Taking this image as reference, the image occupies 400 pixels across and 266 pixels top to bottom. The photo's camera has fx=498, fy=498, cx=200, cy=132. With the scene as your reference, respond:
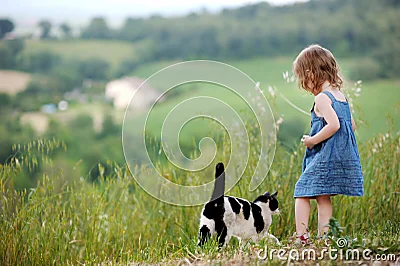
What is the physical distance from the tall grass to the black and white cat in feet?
1.19

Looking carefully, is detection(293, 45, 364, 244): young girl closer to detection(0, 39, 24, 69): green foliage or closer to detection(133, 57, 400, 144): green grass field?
detection(133, 57, 400, 144): green grass field

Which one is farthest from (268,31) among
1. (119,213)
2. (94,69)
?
(119,213)

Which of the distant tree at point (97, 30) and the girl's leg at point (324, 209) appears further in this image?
the distant tree at point (97, 30)

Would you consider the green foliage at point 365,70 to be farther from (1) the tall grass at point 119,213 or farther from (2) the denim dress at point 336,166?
(2) the denim dress at point 336,166

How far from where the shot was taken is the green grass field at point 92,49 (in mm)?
10985

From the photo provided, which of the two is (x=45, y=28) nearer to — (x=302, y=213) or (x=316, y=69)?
(x=316, y=69)

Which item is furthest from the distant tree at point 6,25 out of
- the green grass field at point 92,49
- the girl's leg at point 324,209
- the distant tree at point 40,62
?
the girl's leg at point 324,209

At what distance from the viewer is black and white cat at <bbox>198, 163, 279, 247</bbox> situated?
2135 mm

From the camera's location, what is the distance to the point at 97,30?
1153 centimetres

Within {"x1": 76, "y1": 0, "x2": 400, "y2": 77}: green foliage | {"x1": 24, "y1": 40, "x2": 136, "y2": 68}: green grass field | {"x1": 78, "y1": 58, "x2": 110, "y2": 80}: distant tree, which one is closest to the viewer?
{"x1": 76, "y1": 0, "x2": 400, "y2": 77}: green foliage

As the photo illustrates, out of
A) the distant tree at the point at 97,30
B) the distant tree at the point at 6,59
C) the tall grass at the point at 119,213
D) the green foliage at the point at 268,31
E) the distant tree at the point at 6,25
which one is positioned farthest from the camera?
the distant tree at the point at 97,30

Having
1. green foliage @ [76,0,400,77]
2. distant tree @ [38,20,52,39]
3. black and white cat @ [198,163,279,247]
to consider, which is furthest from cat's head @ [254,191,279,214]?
distant tree @ [38,20,52,39]

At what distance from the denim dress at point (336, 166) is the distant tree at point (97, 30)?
9816mm

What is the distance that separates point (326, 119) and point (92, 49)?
9921 mm
